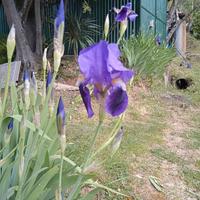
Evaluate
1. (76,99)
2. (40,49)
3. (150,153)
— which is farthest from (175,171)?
(40,49)

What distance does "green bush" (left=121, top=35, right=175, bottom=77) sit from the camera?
6289 mm

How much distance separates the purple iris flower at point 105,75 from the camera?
114 cm

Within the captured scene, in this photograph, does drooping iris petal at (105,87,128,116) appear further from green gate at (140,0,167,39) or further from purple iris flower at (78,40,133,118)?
green gate at (140,0,167,39)

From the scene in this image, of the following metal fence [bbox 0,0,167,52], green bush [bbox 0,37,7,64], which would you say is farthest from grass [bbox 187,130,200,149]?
green bush [bbox 0,37,7,64]

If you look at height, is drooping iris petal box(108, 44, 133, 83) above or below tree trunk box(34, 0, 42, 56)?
below

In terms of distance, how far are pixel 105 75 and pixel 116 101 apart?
0.08 metres

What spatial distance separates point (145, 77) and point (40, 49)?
216 cm

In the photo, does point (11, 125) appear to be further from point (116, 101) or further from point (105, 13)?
point (105, 13)

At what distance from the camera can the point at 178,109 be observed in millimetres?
5883

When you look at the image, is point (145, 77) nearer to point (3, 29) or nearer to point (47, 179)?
point (47, 179)

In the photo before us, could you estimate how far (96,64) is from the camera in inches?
45.0

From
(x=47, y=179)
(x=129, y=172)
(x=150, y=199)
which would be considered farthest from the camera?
(x=129, y=172)

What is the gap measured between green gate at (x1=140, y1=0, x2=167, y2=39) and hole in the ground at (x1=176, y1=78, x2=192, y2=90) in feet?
4.45

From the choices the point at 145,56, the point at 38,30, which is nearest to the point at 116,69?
the point at 145,56
